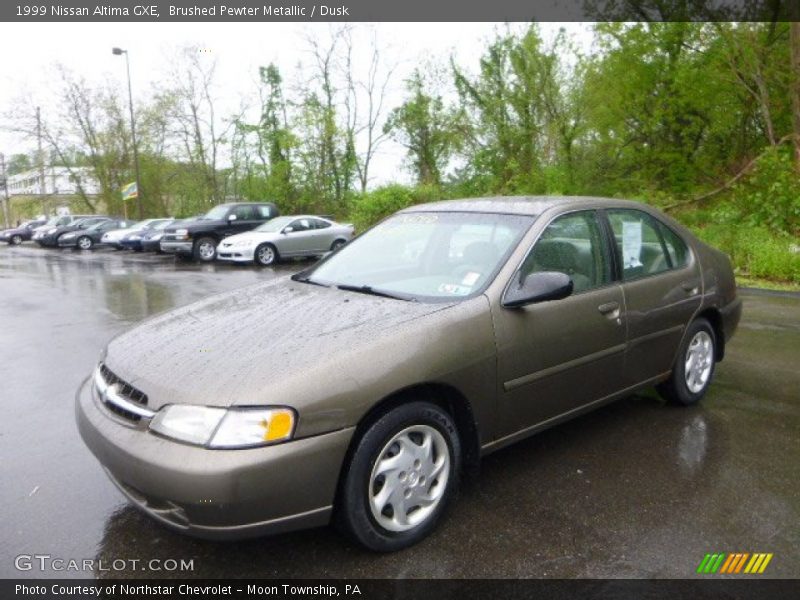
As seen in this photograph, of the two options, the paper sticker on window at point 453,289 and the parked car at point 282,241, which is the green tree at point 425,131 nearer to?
the parked car at point 282,241

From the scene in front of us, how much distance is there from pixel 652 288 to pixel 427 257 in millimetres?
1536

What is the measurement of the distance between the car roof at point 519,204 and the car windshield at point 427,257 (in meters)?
0.06

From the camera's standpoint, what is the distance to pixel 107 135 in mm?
37906

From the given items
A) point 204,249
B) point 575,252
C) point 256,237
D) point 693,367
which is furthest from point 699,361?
point 204,249

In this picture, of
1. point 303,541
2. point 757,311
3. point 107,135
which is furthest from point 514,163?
point 107,135

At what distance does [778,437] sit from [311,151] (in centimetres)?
3177

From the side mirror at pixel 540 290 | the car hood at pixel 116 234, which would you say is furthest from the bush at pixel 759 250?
the car hood at pixel 116 234

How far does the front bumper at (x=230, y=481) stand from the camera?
2.20m

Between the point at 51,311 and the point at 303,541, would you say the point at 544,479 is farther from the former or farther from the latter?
the point at 51,311

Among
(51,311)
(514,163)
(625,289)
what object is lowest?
(51,311)

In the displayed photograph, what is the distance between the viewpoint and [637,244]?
13.2ft

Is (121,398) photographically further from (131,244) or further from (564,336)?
(131,244)

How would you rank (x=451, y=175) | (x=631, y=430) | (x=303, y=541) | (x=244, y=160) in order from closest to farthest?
(x=303, y=541)
(x=631, y=430)
(x=451, y=175)
(x=244, y=160)

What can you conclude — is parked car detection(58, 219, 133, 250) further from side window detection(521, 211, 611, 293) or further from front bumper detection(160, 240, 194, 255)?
side window detection(521, 211, 611, 293)
